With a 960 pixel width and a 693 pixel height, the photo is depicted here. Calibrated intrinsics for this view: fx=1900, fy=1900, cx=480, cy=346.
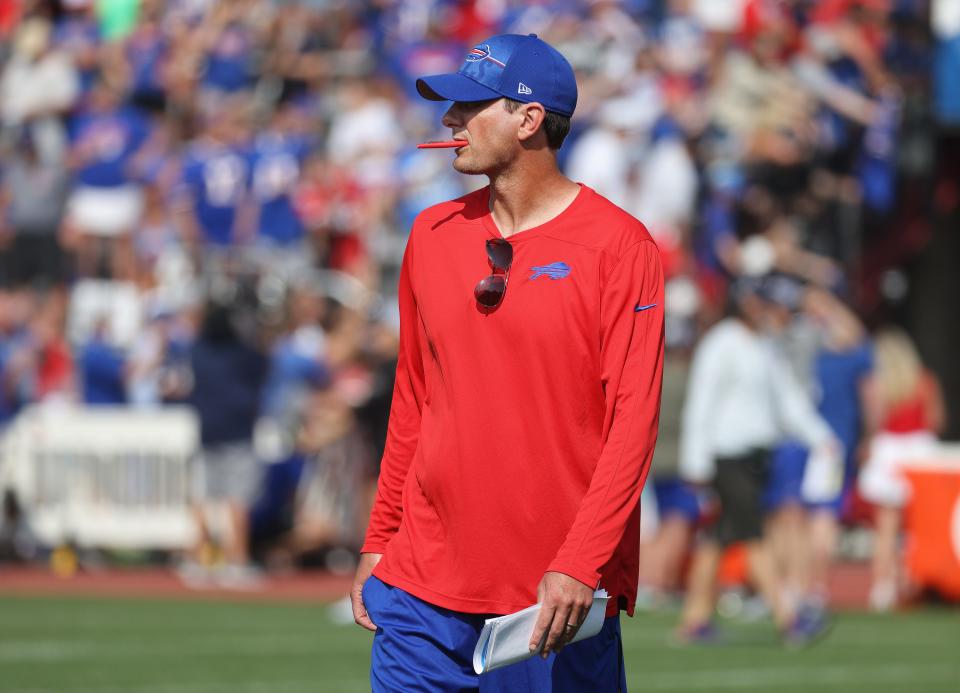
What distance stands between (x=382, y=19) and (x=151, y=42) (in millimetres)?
2715

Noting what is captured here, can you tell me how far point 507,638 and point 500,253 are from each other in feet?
2.98

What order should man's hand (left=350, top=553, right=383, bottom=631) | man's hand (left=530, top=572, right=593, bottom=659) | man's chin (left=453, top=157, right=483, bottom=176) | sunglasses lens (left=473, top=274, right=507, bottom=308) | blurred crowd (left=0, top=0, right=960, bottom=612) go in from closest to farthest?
man's hand (left=530, top=572, right=593, bottom=659) → sunglasses lens (left=473, top=274, right=507, bottom=308) → man's chin (left=453, top=157, right=483, bottom=176) → man's hand (left=350, top=553, right=383, bottom=631) → blurred crowd (left=0, top=0, right=960, bottom=612)

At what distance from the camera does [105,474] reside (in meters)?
16.8

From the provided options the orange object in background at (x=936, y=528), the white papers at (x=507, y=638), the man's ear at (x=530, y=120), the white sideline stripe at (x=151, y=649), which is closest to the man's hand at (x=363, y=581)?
the white papers at (x=507, y=638)

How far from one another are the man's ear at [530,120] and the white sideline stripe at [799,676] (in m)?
5.64

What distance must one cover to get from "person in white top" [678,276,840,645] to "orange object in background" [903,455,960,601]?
6.32 feet

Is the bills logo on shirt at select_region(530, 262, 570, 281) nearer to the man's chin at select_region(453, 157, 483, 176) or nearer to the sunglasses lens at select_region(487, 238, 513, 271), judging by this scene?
the sunglasses lens at select_region(487, 238, 513, 271)

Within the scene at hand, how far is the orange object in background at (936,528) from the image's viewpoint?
1404 centimetres

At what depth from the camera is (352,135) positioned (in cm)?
2005

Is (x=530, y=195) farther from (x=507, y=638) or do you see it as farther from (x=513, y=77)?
(x=507, y=638)

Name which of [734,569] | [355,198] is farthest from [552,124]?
[355,198]

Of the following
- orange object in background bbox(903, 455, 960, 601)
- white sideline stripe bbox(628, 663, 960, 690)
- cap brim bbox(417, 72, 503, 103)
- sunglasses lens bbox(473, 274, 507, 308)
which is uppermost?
cap brim bbox(417, 72, 503, 103)

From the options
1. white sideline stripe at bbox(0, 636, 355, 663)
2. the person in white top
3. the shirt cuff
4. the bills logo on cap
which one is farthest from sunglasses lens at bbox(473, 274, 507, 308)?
the person in white top

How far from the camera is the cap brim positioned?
4469mm
